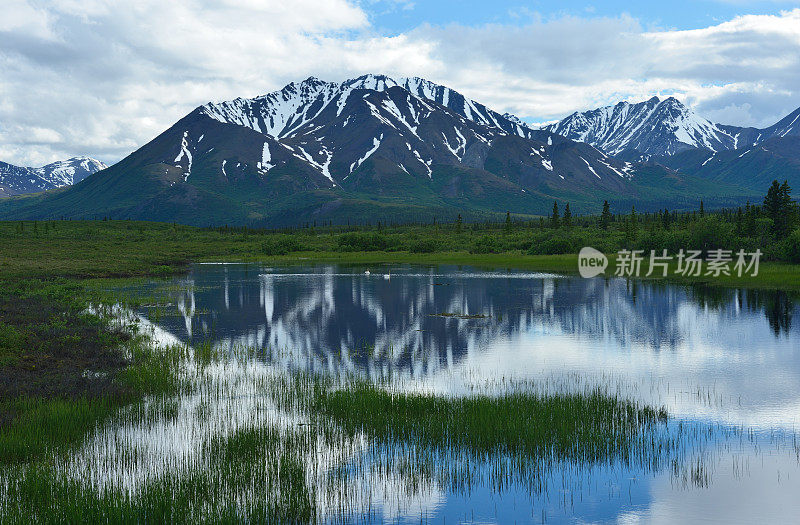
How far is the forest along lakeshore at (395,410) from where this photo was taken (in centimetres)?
1568

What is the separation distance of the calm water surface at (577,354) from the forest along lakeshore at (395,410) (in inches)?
4.5

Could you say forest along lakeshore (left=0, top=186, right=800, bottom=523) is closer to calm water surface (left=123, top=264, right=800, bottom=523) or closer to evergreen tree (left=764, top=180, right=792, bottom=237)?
calm water surface (left=123, top=264, right=800, bottom=523)

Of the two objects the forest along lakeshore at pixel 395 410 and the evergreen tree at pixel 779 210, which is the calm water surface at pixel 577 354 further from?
the evergreen tree at pixel 779 210

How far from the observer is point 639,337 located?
4203 cm

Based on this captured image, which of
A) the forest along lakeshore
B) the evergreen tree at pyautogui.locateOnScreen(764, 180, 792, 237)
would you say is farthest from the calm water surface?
the evergreen tree at pyautogui.locateOnScreen(764, 180, 792, 237)

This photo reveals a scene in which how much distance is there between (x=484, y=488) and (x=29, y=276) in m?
72.6

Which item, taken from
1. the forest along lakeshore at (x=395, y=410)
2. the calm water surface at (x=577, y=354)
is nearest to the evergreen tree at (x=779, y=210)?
the calm water surface at (x=577, y=354)

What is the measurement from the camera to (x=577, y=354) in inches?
1417

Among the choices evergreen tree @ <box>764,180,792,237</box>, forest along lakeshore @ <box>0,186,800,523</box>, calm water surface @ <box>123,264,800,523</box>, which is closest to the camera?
forest along lakeshore @ <box>0,186,800,523</box>

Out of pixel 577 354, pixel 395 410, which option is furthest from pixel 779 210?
Result: pixel 395 410

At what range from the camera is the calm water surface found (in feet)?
52.4

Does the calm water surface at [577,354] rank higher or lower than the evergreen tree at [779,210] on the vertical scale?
lower

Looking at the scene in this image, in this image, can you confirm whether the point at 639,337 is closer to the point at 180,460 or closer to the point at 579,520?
the point at 579,520

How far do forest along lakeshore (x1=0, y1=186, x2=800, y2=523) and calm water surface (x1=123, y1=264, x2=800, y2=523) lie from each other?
0.12 meters
